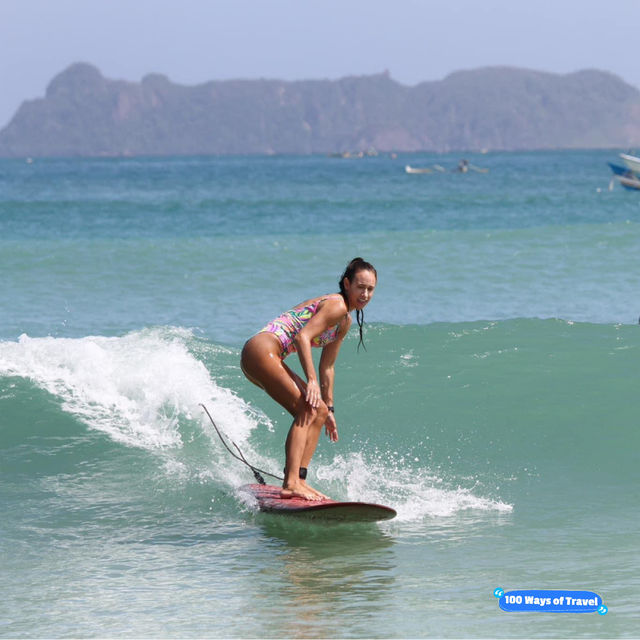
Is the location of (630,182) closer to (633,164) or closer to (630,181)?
(630,181)

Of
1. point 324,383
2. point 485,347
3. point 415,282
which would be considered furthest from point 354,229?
point 324,383

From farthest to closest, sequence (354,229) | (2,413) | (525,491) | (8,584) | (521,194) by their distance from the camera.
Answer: (521,194) < (354,229) < (2,413) < (525,491) < (8,584)

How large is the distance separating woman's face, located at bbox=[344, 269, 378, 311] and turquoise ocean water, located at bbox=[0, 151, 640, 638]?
1523mm

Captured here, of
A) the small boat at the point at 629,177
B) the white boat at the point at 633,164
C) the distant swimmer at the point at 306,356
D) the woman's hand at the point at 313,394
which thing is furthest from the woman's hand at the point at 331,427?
the white boat at the point at 633,164

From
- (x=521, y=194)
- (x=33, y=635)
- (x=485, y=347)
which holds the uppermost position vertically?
(x=521, y=194)

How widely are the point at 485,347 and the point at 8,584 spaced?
23.8 ft

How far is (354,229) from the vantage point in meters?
35.7

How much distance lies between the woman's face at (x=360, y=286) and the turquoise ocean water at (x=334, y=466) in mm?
1523

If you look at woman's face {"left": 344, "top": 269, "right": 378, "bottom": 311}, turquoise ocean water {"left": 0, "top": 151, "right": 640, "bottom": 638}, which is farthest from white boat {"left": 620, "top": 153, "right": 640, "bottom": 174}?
woman's face {"left": 344, "top": 269, "right": 378, "bottom": 311}

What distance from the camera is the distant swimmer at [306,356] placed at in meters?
6.99

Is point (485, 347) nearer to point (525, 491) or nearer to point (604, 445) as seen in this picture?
point (604, 445)

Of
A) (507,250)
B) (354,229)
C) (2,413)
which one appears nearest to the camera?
(2,413)

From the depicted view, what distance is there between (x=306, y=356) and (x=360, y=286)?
1.83 ft

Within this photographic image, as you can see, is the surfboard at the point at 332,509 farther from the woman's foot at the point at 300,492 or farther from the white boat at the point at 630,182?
the white boat at the point at 630,182
